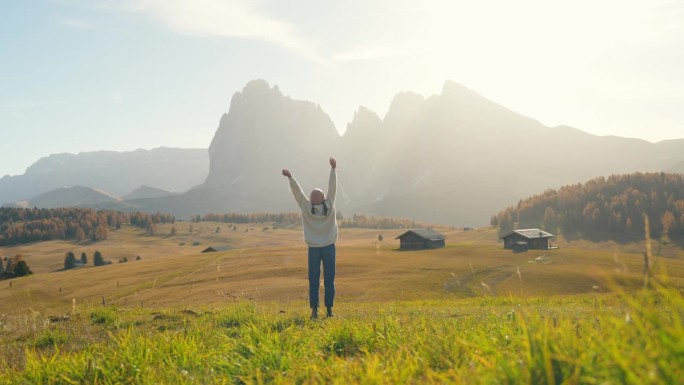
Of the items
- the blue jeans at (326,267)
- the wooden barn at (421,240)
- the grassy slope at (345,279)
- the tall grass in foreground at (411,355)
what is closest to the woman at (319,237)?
the blue jeans at (326,267)

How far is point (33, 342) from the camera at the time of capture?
956 centimetres

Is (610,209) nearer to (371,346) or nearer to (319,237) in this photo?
(319,237)

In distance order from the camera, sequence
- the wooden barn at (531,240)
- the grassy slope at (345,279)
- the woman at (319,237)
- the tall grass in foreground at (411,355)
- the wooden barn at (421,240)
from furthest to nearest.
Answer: the wooden barn at (421,240) → the wooden barn at (531,240) → the grassy slope at (345,279) → the woman at (319,237) → the tall grass in foreground at (411,355)

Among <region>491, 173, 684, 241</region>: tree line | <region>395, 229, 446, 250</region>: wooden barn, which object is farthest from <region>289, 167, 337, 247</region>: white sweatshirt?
<region>491, 173, 684, 241</region>: tree line

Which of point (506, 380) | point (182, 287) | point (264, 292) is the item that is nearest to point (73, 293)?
point (182, 287)

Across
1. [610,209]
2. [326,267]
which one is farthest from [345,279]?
[610,209]

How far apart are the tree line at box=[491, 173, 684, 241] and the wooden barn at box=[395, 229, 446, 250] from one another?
36.4 m

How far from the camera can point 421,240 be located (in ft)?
374

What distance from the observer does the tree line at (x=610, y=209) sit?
468 feet

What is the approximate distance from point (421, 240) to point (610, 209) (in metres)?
72.1

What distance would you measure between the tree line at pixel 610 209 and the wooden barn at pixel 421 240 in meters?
36.4

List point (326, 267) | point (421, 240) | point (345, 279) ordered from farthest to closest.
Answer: point (421, 240) → point (345, 279) → point (326, 267)

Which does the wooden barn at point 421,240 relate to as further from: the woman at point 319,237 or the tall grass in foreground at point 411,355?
the tall grass in foreground at point 411,355

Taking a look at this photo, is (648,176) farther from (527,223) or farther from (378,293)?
(378,293)
